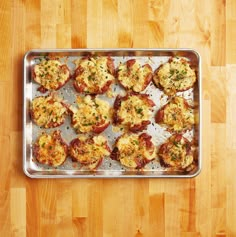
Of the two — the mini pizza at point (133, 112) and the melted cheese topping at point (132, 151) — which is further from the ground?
the mini pizza at point (133, 112)

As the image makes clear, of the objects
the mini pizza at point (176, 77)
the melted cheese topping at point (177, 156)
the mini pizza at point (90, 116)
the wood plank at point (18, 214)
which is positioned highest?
the mini pizza at point (176, 77)

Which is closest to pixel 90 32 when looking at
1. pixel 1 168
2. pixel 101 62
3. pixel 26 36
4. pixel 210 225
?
pixel 101 62

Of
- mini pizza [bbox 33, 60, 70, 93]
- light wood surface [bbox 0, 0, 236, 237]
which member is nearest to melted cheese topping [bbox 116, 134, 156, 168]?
light wood surface [bbox 0, 0, 236, 237]

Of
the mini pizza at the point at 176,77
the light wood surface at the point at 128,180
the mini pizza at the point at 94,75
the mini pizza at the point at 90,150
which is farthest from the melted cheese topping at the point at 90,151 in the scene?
the mini pizza at the point at 176,77

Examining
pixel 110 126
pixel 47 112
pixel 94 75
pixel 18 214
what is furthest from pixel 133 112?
pixel 18 214

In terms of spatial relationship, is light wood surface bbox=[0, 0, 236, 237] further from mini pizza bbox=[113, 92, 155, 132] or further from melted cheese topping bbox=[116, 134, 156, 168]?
mini pizza bbox=[113, 92, 155, 132]

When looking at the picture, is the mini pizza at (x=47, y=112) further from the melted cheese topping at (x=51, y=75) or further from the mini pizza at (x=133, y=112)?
the mini pizza at (x=133, y=112)

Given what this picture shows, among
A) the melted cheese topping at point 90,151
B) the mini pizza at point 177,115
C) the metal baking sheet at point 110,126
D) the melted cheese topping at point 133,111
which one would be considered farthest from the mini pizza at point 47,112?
the mini pizza at point 177,115
